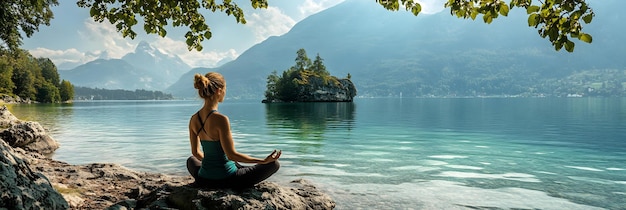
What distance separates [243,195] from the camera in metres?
7.83

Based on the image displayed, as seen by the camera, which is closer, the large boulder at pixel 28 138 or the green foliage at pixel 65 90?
the large boulder at pixel 28 138

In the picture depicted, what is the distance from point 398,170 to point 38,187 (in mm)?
12694

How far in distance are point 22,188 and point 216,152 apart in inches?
117

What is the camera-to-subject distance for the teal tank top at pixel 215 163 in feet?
24.1

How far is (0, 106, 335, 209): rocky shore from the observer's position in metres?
5.75

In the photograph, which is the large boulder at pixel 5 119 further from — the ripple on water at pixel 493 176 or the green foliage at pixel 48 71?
the green foliage at pixel 48 71

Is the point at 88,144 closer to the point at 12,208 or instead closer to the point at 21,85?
the point at 12,208

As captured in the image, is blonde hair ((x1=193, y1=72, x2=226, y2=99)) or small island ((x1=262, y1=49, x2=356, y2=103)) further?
small island ((x1=262, y1=49, x2=356, y2=103))

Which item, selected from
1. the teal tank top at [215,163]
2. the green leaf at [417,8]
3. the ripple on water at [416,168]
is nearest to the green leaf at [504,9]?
the green leaf at [417,8]

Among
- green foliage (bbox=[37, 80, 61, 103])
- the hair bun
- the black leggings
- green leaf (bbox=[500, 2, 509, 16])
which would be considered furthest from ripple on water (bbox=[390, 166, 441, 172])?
green foliage (bbox=[37, 80, 61, 103])

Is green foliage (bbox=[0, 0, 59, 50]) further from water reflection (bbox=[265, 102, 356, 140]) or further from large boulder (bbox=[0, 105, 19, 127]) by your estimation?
water reflection (bbox=[265, 102, 356, 140])

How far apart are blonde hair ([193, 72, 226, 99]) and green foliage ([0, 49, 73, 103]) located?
411 ft

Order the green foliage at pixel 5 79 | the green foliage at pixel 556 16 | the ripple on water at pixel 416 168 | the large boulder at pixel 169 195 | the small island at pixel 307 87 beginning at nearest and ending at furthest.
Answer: the green foliage at pixel 556 16 → the large boulder at pixel 169 195 → the ripple on water at pixel 416 168 → the green foliage at pixel 5 79 → the small island at pixel 307 87

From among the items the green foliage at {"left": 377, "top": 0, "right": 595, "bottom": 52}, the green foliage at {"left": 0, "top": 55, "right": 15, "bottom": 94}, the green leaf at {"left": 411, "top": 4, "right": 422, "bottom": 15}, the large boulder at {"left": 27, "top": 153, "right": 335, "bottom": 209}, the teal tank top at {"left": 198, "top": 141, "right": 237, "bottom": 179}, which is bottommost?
the large boulder at {"left": 27, "top": 153, "right": 335, "bottom": 209}
